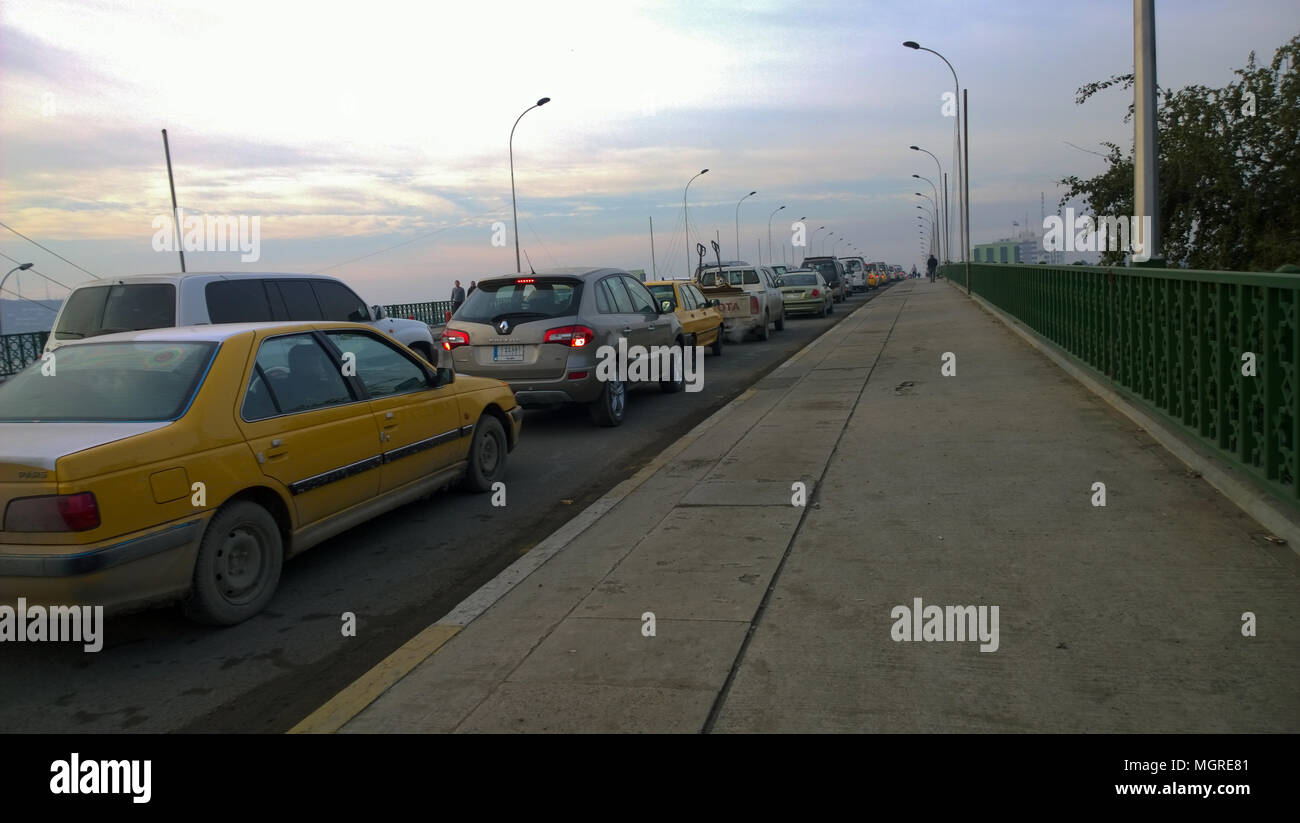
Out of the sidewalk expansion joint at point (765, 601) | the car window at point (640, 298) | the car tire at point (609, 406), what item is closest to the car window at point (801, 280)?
the car window at point (640, 298)

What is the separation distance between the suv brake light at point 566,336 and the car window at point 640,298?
1632 millimetres

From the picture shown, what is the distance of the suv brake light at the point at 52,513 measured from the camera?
425 centimetres

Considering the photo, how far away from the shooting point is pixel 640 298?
1220 centimetres

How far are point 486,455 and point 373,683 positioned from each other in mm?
3932

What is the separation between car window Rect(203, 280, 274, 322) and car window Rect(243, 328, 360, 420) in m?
4.01

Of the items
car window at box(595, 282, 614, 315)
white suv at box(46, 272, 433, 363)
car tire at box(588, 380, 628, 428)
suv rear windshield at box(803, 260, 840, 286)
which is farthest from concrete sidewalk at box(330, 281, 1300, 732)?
suv rear windshield at box(803, 260, 840, 286)

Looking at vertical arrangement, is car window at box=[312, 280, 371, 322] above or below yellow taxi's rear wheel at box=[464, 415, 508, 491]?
above

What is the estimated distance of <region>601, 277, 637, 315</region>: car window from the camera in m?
11.2

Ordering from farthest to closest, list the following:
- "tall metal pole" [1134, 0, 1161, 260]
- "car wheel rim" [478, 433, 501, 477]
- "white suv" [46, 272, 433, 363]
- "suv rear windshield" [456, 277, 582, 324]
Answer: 1. "suv rear windshield" [456, 277, 582, 324]
2. "tall metal pole" [1134, 0, 1161, 260]
3. "white suv" [46, 272, 433, 363]
4. "car wheel rim" [478, 433, 501, 477]

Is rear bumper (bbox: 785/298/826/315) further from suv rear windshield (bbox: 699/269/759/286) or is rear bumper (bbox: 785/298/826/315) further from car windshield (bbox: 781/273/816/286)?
suv rear windshield (bbox: 699/269/759/286)

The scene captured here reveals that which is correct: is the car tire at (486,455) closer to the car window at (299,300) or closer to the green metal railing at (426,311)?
the car window at (299,300)

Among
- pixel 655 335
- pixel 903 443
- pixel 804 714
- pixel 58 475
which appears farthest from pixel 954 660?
pixel 655 335

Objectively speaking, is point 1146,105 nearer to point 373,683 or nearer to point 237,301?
point 237,301

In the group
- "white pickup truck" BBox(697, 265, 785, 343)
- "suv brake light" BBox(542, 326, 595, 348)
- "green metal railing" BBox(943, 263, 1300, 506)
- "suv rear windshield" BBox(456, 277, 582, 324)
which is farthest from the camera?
"white pickup truck" BBox(697, 265, 785, 343)
